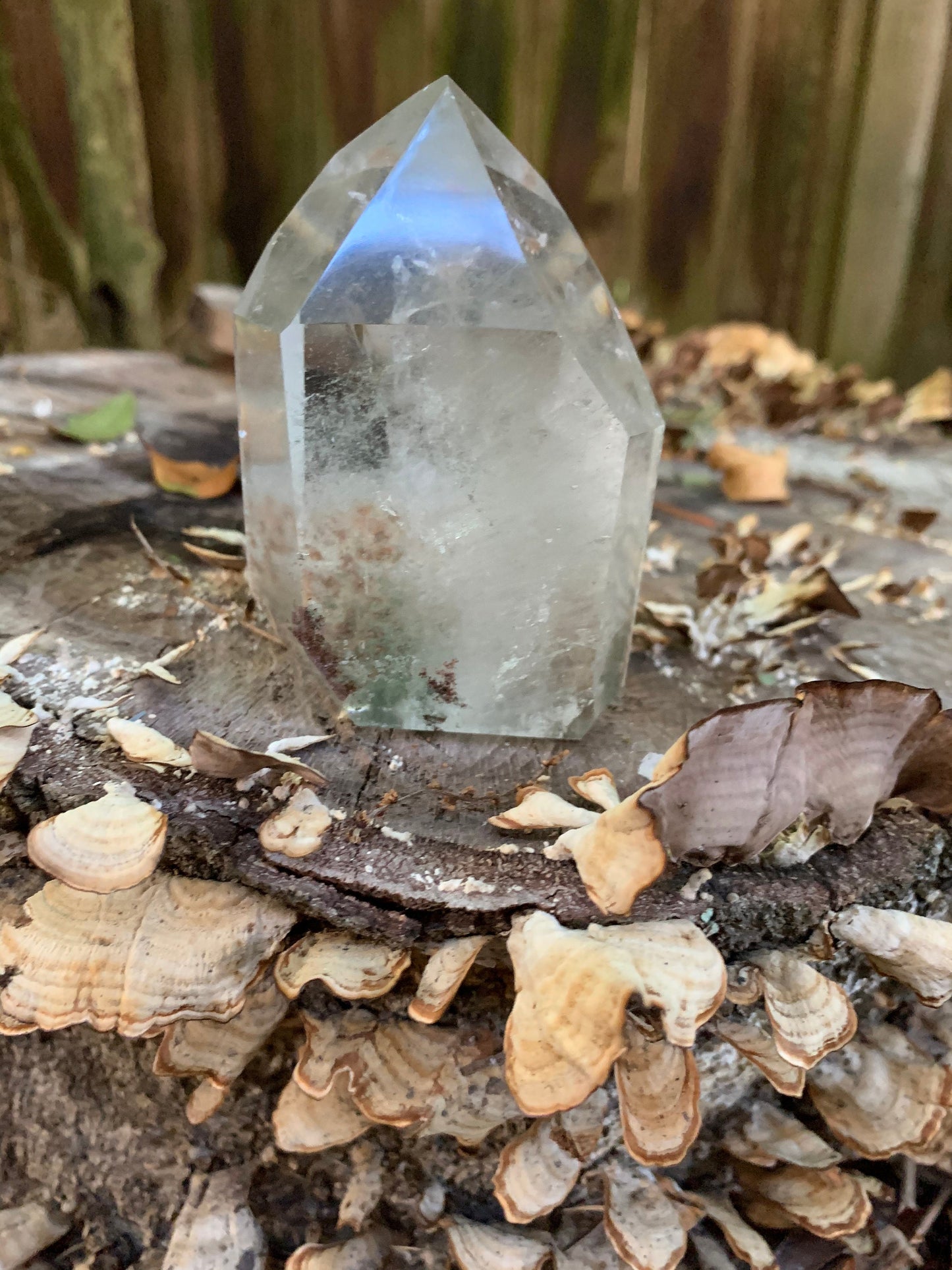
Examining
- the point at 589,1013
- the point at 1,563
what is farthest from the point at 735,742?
the point at 1,563

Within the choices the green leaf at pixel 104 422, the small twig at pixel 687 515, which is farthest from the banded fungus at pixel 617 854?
the green leaf at pixel 104 422

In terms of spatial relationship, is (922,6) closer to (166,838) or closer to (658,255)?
(658,255)

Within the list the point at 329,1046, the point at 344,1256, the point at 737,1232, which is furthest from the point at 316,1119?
the point at 737,1232

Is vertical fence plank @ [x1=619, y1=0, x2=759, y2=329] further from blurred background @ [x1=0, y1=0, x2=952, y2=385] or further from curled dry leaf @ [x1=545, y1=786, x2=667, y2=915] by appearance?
curled dry leaf @ [x1=545, y1=786, x2=667, y2=915]

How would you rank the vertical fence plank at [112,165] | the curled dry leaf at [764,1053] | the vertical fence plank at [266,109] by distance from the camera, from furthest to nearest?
the vertical fence plank at [266,109], the vertical fence plank at [112,165], the curled dry leaf at [764,1053]

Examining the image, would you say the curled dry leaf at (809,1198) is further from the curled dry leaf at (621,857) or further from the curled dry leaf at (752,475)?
the curled dry leaf at (752,475)

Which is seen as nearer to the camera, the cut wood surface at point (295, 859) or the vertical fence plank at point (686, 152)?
the cut wood surface at point (295, 859)

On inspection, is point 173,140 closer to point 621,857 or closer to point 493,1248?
point 621,857
